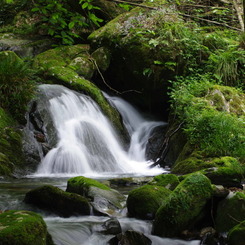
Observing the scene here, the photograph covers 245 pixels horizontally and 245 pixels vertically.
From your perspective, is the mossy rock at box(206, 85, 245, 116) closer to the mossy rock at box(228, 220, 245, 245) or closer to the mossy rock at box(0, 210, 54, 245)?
the mossy rock at box(228, 220, 245, 245)

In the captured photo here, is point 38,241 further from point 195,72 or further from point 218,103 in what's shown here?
point 195,72

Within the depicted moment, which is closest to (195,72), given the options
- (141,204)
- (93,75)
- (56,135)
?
(93,75)

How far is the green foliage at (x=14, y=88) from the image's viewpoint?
813 cm

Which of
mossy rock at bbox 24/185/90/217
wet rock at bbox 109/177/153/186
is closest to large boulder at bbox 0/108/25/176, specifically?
wet rock at bbox 109/177/153/186

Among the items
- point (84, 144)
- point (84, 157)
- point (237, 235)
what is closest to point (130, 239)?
point (237, 235)

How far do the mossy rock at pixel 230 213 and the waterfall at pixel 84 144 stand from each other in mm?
3880

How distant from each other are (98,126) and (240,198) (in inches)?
236

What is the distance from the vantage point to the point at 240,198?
380 cm

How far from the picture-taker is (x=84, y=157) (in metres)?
7.84

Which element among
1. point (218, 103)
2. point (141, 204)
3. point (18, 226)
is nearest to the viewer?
point (18, 226)

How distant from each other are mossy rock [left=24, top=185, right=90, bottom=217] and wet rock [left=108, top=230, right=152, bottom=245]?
30.7 inches

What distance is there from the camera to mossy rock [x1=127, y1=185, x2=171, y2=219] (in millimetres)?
4133

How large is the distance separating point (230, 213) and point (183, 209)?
54 cm

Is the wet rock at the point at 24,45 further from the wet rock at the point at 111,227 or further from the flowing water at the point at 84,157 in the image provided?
the wet rock at the point at 111,227
